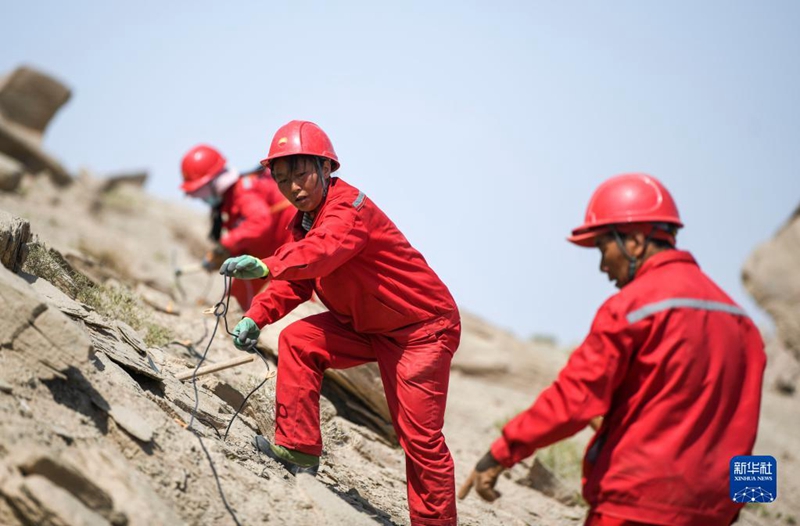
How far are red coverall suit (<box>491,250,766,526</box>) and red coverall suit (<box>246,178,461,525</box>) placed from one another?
1.10 meters

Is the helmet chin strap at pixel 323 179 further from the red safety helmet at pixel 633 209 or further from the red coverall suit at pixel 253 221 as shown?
the red coverall suit at pixel 253 221

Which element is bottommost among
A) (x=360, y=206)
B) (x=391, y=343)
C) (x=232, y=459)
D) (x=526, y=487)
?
(x=526, y=487)

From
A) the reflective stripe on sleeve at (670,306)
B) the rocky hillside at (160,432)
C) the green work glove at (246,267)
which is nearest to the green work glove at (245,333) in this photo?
the rocky hillside at (160,432)

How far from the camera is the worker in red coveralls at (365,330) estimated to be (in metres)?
4.34

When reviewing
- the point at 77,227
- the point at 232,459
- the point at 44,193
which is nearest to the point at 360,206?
the point at 232,459

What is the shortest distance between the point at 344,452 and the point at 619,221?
10.3 feet

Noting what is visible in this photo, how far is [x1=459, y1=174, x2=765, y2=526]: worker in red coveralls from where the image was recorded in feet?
10.4

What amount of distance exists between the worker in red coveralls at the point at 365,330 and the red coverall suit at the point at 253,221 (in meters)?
3.06

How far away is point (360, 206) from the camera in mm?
4355

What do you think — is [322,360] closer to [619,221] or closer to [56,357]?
[56,357]

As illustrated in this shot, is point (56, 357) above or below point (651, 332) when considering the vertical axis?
below

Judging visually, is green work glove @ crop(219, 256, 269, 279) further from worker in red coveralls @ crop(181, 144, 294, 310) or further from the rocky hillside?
worker in red coveralls @ crop(181, 144, 294, 310)

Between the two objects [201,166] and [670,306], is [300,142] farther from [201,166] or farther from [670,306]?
[201,166]

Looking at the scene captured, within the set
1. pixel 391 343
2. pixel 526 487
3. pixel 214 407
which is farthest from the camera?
pixel 526 487
